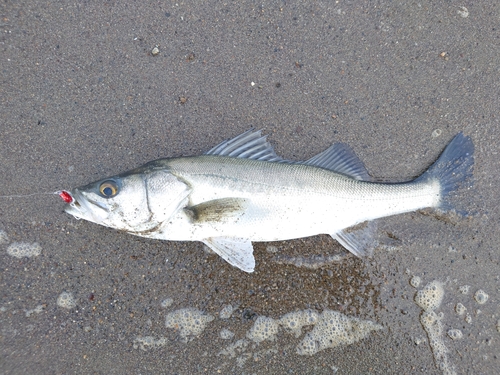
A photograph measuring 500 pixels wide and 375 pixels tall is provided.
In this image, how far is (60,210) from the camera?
309cm

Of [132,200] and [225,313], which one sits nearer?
[132,200]

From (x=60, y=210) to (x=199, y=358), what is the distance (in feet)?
6.27

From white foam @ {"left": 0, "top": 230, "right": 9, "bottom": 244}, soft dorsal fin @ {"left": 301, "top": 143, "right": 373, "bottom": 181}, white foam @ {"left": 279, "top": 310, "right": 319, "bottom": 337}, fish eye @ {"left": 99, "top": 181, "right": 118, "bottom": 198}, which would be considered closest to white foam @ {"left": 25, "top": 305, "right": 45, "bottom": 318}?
white foam @ {"left": 0, "top": 230, "right": 9, "bottom": 244}

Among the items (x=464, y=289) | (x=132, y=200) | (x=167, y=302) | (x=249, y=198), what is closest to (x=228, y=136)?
(x=249, y=198)

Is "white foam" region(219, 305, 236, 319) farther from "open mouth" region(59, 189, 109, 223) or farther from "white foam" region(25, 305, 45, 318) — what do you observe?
"white foam" region(25, 305, 45, 318)

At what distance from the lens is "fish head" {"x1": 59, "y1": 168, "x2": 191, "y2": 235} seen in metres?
2.62

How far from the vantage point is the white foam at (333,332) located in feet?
10.3

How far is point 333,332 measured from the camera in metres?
3.16

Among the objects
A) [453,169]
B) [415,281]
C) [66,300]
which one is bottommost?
[66,300]

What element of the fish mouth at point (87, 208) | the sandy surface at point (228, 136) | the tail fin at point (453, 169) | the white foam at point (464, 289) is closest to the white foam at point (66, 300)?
the sandy surface at point (228, 136)

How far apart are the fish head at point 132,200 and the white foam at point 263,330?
53.3 inches

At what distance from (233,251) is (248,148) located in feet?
3.04

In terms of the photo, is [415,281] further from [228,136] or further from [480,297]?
[228,136]

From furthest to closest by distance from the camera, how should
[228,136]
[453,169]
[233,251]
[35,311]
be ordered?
[228,136], [453,169], [35,311], [233,251]
